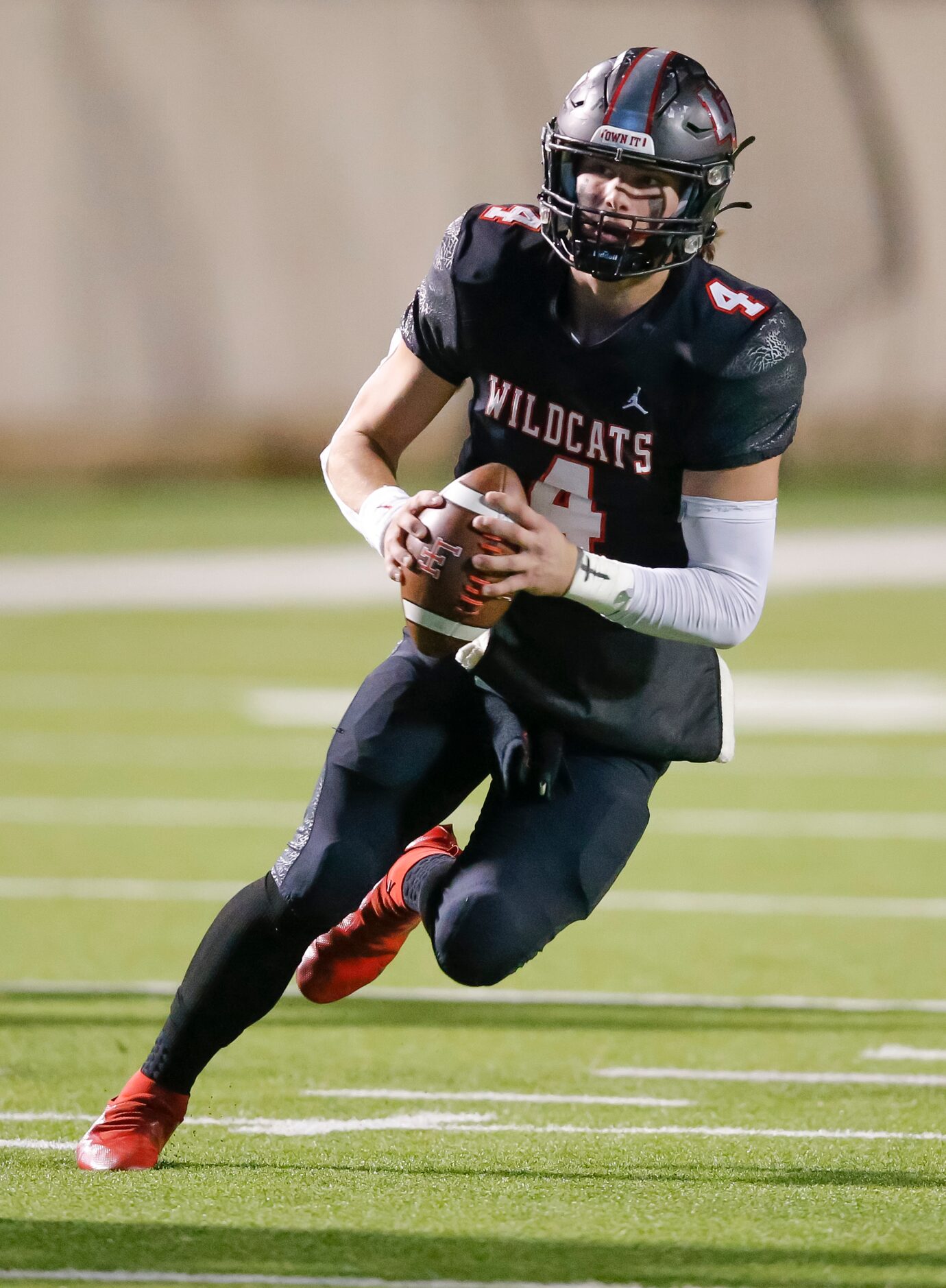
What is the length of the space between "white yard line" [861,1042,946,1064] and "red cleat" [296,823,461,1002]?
114cm

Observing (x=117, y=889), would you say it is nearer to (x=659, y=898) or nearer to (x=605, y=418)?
(x=659, y=898)

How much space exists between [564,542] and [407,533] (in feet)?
0.79

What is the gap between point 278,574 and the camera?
13.5 metres

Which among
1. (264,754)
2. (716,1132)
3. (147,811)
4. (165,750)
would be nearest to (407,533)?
(716,1132)

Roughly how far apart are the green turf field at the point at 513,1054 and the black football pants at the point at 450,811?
38 centimetres

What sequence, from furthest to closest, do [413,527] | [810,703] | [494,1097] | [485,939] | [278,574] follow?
1. [278,574]
2. [810,703]
3. [494,1097]
4. [485,939]
5. [413,527]

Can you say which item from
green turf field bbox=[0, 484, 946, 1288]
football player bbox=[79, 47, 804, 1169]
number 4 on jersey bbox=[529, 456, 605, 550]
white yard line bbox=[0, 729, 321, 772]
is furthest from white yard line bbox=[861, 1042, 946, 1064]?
white yard line bbox=[0, 729, 321, 772]

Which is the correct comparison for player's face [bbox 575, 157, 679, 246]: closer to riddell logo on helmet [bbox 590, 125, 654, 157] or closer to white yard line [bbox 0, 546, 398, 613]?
riddell logo on helmet [bbox 590, 125, 654, 157]

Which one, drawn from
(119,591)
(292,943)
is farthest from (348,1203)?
(119,591)

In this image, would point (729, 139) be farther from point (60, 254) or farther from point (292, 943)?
point (60, 254)

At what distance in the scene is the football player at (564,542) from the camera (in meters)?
2.94

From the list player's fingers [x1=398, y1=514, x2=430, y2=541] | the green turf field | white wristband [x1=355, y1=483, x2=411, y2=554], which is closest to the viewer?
the green turf field

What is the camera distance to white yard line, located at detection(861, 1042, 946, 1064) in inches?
157

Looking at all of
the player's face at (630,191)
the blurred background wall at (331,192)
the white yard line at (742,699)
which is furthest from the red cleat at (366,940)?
the blurred background wall at (331,192)
